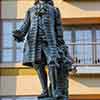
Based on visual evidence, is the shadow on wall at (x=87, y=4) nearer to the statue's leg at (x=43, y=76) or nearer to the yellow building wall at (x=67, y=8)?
the yellow building wall at (x=67, y=8)

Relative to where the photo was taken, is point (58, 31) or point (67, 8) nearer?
point (58, 31)

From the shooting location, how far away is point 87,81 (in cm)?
2391

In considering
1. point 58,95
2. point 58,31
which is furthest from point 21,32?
point 58,95

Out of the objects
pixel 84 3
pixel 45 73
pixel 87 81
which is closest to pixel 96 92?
pixel 87 81

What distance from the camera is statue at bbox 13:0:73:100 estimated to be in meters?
8.73

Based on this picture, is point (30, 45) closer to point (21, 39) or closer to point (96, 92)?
point (21, 39)

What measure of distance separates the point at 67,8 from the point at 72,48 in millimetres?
1681

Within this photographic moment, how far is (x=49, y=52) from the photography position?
28.7ft

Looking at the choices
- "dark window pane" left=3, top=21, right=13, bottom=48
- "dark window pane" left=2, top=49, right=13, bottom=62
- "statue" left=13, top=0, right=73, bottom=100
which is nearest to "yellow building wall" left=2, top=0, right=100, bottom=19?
"dark window pane" left=3, top=21, right=13, bottom=48

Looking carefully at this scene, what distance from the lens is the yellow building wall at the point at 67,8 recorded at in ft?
81.2

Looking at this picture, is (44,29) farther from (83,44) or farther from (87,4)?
(87,4)

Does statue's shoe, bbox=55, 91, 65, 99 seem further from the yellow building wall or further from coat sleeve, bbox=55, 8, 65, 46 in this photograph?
the yellow building wall

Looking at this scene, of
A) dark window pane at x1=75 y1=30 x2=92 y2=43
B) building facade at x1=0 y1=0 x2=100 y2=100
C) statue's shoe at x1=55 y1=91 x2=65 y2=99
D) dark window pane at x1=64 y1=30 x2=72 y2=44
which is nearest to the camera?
statue's shoe at x1=55 y1=91 x2=65 y2=99

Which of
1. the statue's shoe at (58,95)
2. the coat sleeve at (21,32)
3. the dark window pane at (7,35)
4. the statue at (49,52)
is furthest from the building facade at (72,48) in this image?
the statue's shoe at (58,95)
